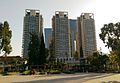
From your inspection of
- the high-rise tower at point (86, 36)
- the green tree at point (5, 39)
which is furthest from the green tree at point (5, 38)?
the high-rise tower at point (86, 36)

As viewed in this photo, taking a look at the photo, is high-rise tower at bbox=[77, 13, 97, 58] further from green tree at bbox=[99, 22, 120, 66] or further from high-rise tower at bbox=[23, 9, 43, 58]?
green tree at bbox=[99, 22, 120, 66]

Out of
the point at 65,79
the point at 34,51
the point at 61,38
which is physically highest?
the point at 61,38

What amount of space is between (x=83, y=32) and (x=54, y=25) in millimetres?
15319

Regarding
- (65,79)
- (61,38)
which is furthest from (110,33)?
(61,38)

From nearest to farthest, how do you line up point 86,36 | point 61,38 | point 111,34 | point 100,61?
point 111,34 → point 100,61 → point 61,38 → point 86,36

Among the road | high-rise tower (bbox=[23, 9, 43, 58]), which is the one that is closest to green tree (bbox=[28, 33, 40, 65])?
high-rise tower (bbox=[23, 9, 43, 58])

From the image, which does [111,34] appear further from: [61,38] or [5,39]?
[61,38]

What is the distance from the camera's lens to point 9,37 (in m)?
61.2

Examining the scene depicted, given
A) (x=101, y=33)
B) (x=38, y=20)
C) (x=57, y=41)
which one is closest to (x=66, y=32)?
(x=57, y=41)

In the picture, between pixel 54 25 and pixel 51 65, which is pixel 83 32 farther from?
pixel 51 65

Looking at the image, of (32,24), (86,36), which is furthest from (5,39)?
(86,36)

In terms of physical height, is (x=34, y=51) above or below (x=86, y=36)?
below

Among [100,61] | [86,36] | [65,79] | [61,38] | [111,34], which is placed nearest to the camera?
[65,79]

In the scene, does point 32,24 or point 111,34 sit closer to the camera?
point 111,34
